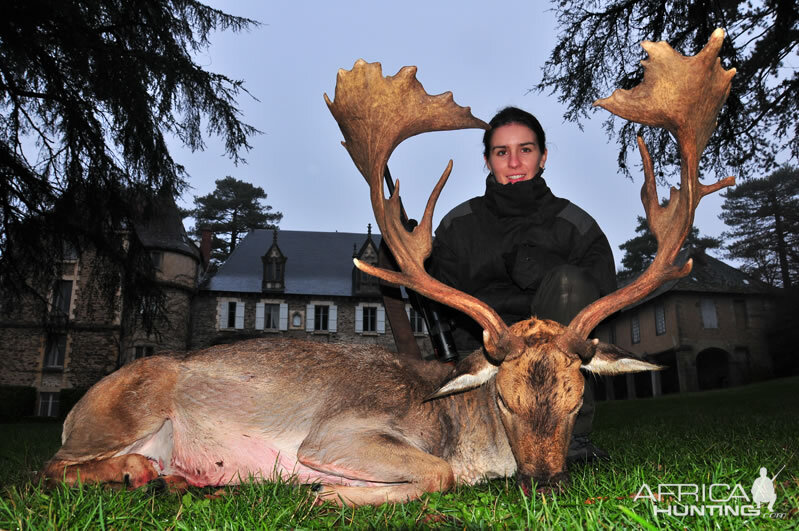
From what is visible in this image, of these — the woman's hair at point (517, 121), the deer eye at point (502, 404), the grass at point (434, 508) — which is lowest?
the grass at point (434, 508)

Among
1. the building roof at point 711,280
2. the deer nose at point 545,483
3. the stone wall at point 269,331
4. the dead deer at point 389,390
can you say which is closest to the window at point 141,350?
the stone wall at point 269,331

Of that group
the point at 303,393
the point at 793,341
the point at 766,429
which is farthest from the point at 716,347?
the point at 303,393

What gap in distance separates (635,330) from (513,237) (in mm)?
42471

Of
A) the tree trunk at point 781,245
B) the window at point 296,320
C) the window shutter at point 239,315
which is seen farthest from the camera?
the tree trunk at point 781,245

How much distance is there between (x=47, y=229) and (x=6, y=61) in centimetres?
271

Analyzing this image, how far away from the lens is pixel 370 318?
41750mm

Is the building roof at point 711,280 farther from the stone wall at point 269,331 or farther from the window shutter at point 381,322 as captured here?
the stone wall at point 269,331

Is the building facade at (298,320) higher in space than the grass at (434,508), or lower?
higher

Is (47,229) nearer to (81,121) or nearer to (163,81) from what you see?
(81,121)

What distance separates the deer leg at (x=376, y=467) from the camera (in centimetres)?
314

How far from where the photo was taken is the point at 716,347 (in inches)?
1508

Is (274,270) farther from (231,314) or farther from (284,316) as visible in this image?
(231,314)

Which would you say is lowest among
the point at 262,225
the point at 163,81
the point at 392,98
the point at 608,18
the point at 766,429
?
the point at 766,429

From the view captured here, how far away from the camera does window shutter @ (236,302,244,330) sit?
40.3 meters
